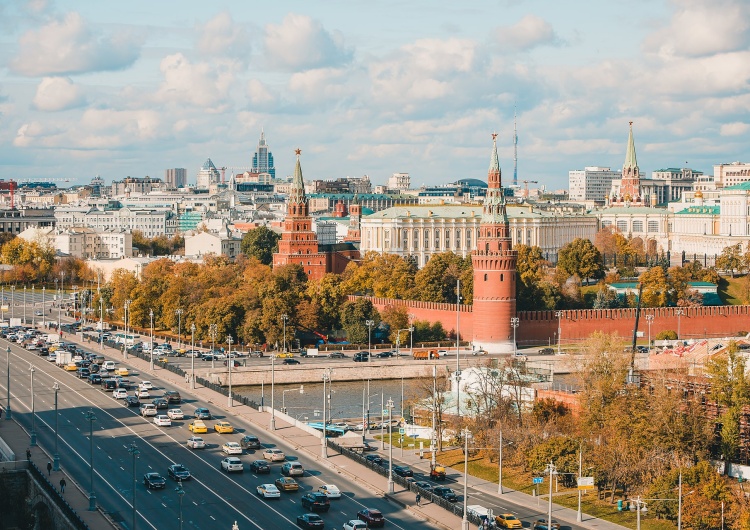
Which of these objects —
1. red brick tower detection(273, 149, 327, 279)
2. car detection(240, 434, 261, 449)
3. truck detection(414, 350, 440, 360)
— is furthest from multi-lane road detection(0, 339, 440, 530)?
red brick tower detection(273, 149, 327, 279)

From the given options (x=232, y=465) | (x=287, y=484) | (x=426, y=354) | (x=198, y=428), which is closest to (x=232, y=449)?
(x=232, y=465)

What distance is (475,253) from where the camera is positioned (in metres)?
124

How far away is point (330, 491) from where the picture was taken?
64.6m

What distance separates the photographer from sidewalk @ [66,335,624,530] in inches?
2456

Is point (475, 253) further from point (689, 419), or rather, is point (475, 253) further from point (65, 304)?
point (65, 304)

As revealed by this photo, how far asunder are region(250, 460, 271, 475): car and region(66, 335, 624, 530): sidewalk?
12.6ft

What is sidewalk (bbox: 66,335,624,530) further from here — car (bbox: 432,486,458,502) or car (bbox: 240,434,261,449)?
car (bbox: 240,434,261,449)

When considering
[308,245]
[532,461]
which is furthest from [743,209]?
[532,461]

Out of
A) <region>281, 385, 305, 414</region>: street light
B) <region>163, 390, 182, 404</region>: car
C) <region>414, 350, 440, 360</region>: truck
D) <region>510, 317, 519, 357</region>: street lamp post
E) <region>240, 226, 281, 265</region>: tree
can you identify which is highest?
<region>240, 226, 281, 265</region>: tree

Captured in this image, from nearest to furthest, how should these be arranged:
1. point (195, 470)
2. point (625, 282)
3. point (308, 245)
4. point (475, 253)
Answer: point (195, 470)
point (475, 253)
point (625, 282)
point (308, 245)

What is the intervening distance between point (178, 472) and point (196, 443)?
776cm

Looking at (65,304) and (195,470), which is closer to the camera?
(195,470)

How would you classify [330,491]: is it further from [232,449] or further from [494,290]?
[494,290]

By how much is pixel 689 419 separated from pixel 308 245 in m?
93.6
